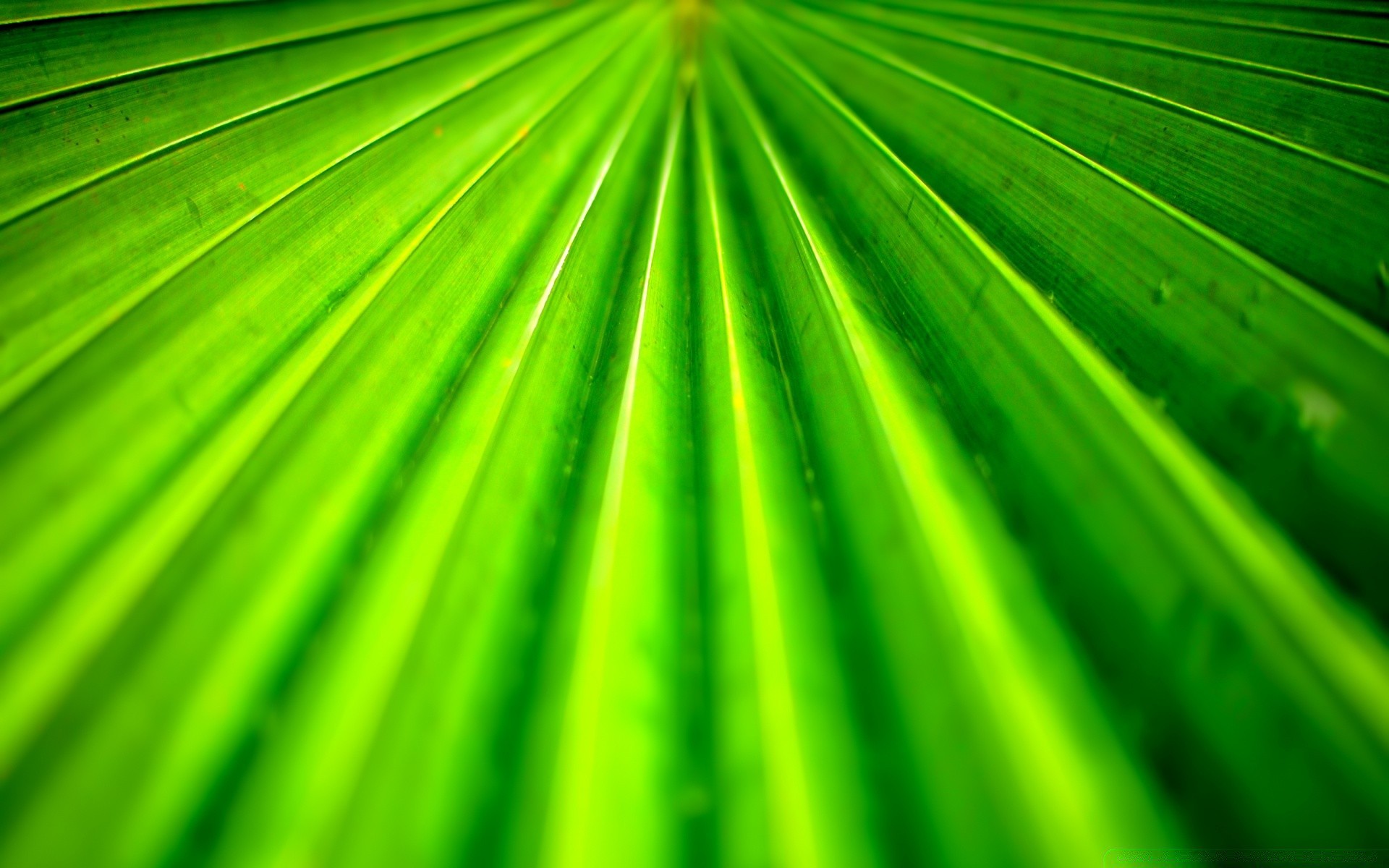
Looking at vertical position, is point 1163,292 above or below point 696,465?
above

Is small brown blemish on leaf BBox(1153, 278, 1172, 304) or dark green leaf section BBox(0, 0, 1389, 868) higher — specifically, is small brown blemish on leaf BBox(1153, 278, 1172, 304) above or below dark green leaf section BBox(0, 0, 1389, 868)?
above

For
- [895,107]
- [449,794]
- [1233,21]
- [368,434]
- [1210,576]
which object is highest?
[1233,21]

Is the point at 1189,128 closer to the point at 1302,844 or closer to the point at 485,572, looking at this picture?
the point at 1302,844

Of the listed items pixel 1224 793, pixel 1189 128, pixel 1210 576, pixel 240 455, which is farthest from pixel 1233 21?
pixel 240 455

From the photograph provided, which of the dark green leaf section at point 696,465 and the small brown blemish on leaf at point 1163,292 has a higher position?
the small brown blemish on leaf at point 1163,292

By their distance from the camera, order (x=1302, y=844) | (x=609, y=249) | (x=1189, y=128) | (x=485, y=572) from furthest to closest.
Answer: (x=609, y=249) → (x=1189, y=128) → (x=485, y=572) → (x=1302, y=844)

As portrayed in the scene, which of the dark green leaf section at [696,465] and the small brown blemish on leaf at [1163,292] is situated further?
the small brown blemish on leaf at [1163,292]

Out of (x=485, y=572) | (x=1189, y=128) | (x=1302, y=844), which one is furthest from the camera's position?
(x=1189, y=128)

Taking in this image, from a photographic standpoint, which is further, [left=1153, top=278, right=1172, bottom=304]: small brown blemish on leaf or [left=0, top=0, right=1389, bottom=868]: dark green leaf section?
[left=1153, top=278, right=1172, bottom=304]: small brown blemish on leaf
